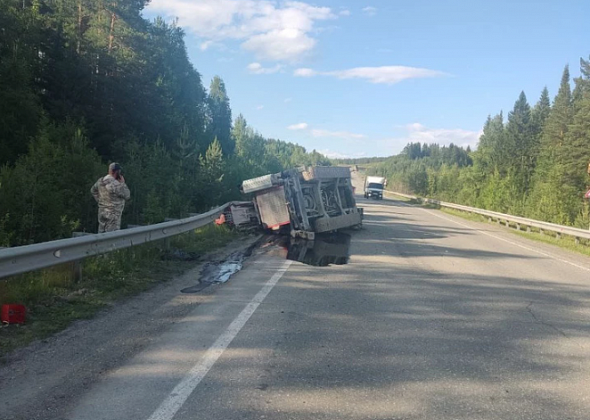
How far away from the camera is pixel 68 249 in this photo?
645 centimetres

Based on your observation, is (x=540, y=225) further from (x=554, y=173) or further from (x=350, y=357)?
(x=350, y=357)

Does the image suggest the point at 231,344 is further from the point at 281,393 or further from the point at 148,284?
the point at 148,284

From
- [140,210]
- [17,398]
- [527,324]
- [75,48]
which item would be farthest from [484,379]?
[75,48]

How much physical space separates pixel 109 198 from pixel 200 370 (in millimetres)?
5453

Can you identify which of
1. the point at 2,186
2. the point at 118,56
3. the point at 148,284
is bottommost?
the point at 148,284

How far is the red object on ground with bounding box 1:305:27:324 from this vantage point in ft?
16.5

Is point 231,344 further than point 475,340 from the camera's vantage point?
No

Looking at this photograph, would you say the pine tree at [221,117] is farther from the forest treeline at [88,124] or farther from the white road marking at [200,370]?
the white road marking at [200,370]

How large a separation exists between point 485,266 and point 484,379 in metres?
7.31

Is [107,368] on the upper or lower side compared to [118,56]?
lower

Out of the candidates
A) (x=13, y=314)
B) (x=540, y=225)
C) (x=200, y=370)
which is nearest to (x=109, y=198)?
(x=13, y=314)

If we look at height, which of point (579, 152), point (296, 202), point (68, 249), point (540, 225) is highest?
point (579, 152)

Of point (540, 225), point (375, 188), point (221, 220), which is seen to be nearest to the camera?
point (221, 220)

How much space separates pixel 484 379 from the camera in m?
4.30
